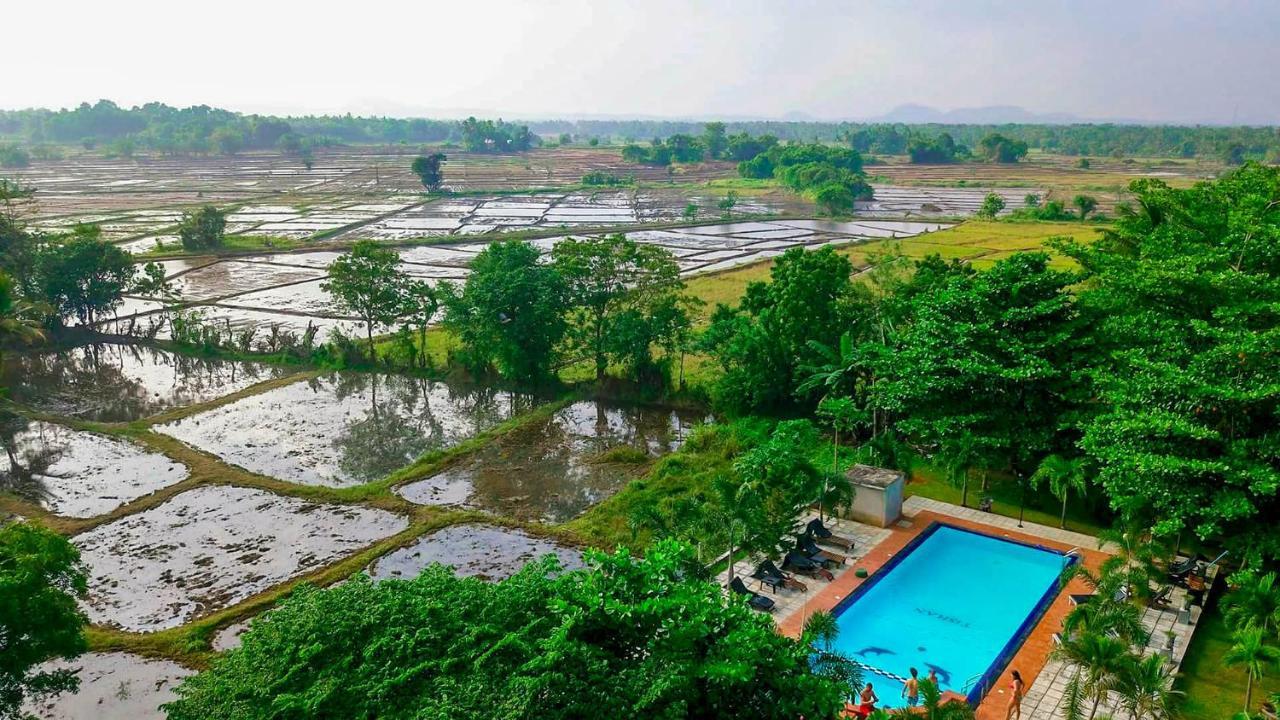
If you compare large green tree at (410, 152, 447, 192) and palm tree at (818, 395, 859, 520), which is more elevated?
large green tree at (410, 152, 447, 192)

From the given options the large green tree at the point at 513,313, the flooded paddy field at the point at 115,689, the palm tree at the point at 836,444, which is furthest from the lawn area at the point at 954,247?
the flooded paddy field at the point at 115,689

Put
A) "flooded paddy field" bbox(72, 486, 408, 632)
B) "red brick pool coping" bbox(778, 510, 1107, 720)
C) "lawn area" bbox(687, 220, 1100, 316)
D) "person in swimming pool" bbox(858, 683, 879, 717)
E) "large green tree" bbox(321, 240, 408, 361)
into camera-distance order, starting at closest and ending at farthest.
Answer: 1. "person in swimming pool" bbox(858, 683, 879, 717)
2. "red brick pool coping" bbox(778, 510, 1107, 720)
3. "flooded paddy field" bbox(72, 486, 408, 632)
4. "large green tree" bbox(321, 240, 408, 361)
5. "lawn area" bbox(687, 220, 1100, 316)

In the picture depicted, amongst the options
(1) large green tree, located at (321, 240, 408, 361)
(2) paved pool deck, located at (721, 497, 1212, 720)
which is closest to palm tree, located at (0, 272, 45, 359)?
(1) large green tree, located at (321, 240, 408, 361)

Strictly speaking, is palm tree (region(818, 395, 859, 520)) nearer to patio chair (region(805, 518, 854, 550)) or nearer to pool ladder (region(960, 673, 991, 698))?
patio chair (region(805, 518, 854, 550))

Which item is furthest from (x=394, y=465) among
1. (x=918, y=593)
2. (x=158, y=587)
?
(x=918, y=593)

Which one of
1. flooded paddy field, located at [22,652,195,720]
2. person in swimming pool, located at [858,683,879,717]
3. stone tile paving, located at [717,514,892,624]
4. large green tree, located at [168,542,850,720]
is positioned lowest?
flooded paddy field, located at [22,652,195,720]

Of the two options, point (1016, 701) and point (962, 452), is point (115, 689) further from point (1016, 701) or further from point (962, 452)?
point (962, 452)

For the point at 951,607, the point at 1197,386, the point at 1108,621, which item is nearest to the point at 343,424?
the point at 951,607
